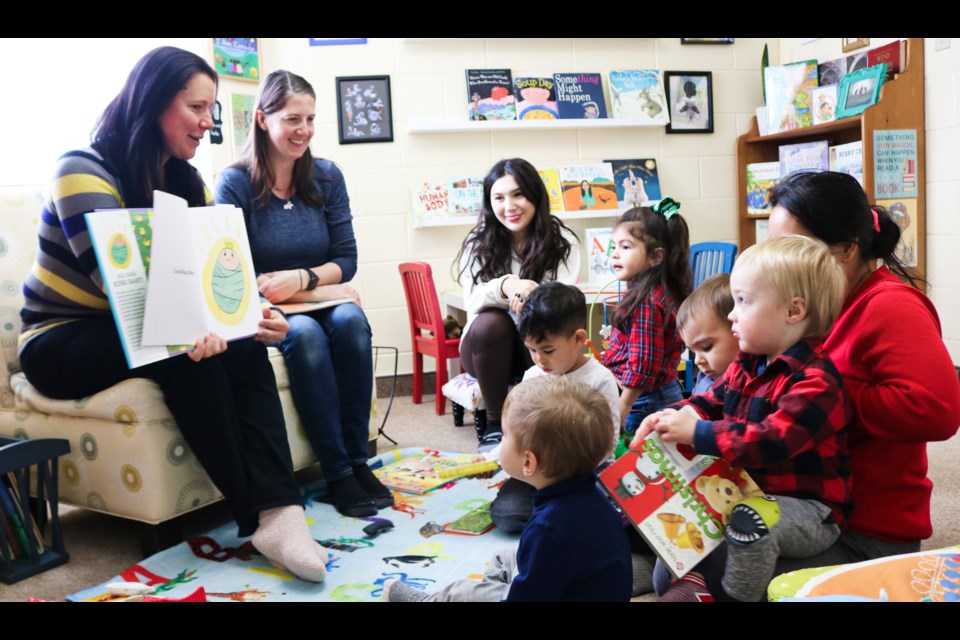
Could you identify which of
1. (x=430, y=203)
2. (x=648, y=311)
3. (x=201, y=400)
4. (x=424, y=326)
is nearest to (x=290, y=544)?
(x=201, y=400)

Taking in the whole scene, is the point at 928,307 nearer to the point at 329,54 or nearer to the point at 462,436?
the point at 462,436

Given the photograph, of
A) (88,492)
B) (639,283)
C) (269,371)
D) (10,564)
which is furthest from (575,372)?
(10,564)

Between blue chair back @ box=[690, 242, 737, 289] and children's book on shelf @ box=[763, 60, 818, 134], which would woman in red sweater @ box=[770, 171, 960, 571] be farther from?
children's book on shelf @ box=[763, 60, 818, 134]

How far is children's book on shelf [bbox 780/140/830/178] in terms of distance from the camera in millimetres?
3531

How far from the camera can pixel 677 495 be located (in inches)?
54.2

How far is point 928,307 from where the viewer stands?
1.44m

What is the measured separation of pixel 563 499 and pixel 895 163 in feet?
8.47

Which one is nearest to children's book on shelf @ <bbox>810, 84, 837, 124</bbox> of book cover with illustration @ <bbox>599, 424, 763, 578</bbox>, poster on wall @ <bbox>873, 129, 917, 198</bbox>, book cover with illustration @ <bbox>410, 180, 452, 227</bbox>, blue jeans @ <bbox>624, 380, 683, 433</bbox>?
poster on wall @ <bbox>873, 129, 917, 198</bbox>

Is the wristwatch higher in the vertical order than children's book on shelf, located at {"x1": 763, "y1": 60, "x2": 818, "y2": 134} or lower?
lower

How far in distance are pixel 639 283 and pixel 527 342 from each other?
493 millimetres

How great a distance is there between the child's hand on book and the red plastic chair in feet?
4.65

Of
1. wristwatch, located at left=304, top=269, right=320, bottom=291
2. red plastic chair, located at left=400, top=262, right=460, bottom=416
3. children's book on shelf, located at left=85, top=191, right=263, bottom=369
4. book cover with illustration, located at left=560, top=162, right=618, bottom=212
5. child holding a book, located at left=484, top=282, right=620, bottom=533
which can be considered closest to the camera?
children's book on shelf, located at left=85, top=191, right=263, bottom=369

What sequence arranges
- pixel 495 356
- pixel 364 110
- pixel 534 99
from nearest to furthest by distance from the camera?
pixel 495 356 → pixel 364 110 → pixel 534 99

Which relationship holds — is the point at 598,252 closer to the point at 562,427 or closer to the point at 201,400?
the point at 201,400
